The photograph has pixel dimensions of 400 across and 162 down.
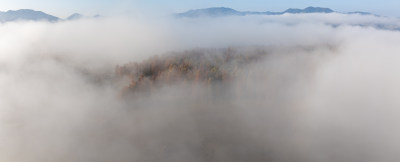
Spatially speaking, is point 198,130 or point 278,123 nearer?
point 198,130

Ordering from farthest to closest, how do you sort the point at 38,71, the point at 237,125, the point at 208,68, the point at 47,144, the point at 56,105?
the point at 208,68 < the point at 38,71 < the point at 56,105 < the point at 237,125 < the point at 47,144

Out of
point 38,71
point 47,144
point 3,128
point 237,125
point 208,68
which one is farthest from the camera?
point 208,68

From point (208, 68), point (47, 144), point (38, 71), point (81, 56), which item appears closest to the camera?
point (47, 144)

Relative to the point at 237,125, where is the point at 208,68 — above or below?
above

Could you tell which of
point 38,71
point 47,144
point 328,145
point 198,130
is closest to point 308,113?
point 328,145

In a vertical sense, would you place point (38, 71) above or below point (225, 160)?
above

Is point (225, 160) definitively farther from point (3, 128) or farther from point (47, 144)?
point (3, 128)

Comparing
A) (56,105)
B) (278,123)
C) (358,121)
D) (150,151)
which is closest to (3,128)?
(56,105)

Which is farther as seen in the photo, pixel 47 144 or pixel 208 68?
pixel 208 68

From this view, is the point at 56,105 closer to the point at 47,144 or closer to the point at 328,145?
the point at 47,144
